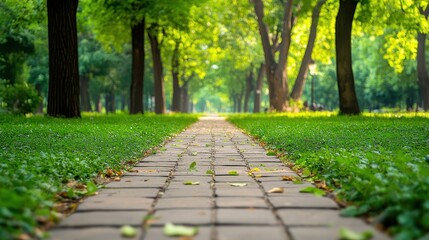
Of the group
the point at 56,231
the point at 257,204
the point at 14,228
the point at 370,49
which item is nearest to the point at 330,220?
the point at 257,204

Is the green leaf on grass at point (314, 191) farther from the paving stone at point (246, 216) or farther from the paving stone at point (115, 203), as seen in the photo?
the paving stone at point (115, 203)

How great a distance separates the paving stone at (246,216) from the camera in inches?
149

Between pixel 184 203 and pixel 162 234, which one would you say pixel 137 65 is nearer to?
pixel 184 203

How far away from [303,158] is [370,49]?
4611 centimetres

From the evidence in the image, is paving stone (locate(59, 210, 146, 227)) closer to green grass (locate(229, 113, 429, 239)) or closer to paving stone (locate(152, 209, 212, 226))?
paving stone (locate(152, 209, 212, 226))

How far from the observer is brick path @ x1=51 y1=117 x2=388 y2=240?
3.51 metres

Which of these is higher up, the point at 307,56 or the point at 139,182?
the point at 307,56

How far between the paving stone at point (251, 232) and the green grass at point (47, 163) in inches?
50.4

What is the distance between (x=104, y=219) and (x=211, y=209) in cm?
90

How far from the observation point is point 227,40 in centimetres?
4344

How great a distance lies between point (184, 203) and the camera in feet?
14.8

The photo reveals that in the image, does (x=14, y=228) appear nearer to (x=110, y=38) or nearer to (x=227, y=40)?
(x=110, y=38)

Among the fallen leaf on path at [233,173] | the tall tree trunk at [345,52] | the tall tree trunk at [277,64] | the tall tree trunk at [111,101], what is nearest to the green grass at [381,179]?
the fallen leaf on path at [233,173]

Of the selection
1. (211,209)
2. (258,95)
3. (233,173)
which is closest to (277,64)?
(258,95)
